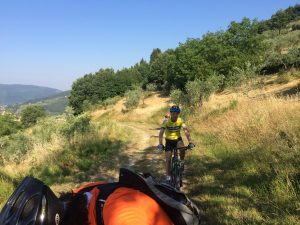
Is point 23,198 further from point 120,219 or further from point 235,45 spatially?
point 235,45

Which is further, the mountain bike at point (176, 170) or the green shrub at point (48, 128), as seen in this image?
the green shrub at point (48, 128)

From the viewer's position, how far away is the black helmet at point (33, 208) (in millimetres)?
2062

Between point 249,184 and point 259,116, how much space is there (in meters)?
3.49

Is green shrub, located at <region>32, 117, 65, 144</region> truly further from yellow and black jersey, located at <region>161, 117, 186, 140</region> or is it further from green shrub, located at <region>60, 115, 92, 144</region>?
yellow and black jersey, located at <region>161, 117, 186, 140</region>

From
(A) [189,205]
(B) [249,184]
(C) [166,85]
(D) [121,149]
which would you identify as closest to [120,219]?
(A) [189,205]

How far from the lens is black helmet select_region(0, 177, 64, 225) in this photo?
6.77 ft

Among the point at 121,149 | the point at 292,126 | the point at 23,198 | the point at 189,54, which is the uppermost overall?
the point at 189,54

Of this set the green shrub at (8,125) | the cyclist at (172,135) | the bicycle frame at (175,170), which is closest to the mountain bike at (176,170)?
the bicycle frame at (175,170)

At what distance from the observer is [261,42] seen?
1578 inches

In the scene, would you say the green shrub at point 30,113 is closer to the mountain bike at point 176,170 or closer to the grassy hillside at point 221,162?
the grassy hillside at point 221,162

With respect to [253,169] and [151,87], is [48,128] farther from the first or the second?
[151,87]

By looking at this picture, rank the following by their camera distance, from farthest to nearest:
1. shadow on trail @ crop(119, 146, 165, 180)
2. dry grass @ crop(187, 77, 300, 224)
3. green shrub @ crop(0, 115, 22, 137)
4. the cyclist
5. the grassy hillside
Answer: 1. green shrub @ crop(0, 115, 22, 137)
2. shadow on trail @ crop(119, 146, 165, 180)
3. the cyclist
4. the grassy hillside
5. dry grass @ crop(187, 77, 300, 224)

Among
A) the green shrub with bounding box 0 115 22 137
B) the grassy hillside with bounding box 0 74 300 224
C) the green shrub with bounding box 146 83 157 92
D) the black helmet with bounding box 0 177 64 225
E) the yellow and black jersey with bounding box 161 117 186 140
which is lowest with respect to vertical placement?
the green shrub with bounding box 0 115 22 137

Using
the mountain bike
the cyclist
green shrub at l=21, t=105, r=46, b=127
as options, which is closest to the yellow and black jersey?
the cyclist
